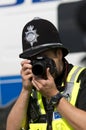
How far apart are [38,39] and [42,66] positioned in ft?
0.56

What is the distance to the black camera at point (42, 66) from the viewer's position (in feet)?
7.64

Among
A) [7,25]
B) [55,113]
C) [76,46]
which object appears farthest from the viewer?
[7,25]

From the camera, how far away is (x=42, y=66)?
233 centimetres

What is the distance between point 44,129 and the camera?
247cm

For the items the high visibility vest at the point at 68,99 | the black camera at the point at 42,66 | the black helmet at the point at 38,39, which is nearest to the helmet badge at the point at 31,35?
the black helmet at the point at 38,39

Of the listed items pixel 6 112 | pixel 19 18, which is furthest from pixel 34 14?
pixel 6 112

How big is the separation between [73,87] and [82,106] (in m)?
0.13

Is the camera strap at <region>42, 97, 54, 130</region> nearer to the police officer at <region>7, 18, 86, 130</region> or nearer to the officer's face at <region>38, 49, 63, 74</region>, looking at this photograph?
the police officer at <region>7, 18, 86, 130</region>

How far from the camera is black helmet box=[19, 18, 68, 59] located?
7.92 ft

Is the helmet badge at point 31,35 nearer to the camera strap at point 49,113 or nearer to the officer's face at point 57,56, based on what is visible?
the officer's face at point 57,56

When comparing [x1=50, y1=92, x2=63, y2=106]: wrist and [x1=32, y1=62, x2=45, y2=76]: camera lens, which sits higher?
[x1=32, y1=62, x2=45, y2=76]: camera lens

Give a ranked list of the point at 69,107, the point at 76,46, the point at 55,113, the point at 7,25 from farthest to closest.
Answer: the point at 7,25 → the point at 76,46 → the point at 55,113 → the point at 69,107

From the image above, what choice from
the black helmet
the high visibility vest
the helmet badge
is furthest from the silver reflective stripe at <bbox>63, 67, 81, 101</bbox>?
the helmet badge

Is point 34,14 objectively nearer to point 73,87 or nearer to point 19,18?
point 19,18
